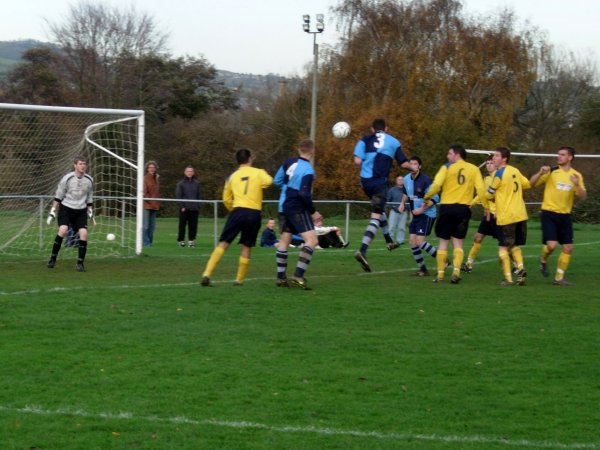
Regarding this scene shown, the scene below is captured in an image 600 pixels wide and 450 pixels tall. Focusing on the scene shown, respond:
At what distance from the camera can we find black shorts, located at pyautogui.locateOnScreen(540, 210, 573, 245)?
14.9 metres

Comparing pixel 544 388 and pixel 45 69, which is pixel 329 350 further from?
pixel 45 69

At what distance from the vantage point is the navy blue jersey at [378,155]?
595 inches

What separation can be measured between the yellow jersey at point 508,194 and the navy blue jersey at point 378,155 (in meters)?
1.44

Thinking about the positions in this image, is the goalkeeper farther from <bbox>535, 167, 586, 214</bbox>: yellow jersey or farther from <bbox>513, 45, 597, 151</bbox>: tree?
<bbox>513, 45, 597, 151</bbox>: tree

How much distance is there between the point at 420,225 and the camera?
16.0 meters

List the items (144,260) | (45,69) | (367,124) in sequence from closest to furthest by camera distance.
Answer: (144,260), (367,124), (45,69)

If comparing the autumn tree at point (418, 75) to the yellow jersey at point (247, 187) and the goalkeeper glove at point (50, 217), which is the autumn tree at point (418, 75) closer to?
the goalkeeper glove at point (50, 217)

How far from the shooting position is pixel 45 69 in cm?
6112

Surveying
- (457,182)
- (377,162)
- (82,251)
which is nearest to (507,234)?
(457,182)

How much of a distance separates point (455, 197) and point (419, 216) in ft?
4.98

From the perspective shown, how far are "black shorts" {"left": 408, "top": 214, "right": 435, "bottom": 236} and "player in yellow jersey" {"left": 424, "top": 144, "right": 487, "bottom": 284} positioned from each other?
1.20m

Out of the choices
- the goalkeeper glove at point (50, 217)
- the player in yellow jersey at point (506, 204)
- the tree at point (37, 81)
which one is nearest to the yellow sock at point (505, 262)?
the player in yellow jersey at point (506, 204)

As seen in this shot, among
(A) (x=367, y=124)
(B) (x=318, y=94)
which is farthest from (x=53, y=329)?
(B) (x=318, y=94)

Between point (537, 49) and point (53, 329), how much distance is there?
4480 centimetres
